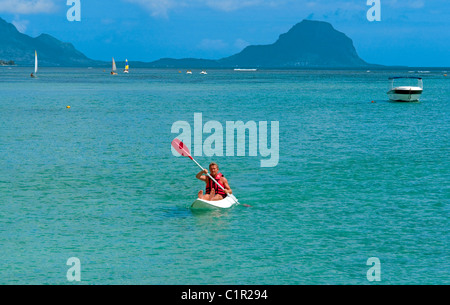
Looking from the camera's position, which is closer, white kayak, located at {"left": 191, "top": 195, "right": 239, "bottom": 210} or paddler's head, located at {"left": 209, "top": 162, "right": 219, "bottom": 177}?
paddler's head, located at {"left": 209, "top": 162, "right": 219, "bottom": 177}

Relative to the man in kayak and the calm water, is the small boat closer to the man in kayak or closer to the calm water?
the calm water

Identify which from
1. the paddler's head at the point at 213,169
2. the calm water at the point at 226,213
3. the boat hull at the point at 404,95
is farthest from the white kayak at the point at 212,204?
the boat hull at the point at 404,95

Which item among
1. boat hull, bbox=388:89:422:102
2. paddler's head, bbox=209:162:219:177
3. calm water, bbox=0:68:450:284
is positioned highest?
boat hull, bbox=388:89:422:102

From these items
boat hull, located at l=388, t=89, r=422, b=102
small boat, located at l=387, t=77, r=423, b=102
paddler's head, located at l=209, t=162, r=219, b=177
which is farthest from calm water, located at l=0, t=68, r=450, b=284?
boat hull, located at l=388, t=89, r=422, b=102

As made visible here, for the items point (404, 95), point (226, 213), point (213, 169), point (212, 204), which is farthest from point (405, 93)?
point (213, 169)

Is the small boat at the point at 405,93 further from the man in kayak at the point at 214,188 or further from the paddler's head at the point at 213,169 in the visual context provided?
the paddler's head at the point at 213,169

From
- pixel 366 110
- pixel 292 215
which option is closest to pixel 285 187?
pixel 292 215

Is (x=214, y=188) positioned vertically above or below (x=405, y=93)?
below

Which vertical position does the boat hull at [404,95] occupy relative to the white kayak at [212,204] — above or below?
above

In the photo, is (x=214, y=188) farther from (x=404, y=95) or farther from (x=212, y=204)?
(x=404, y=95)

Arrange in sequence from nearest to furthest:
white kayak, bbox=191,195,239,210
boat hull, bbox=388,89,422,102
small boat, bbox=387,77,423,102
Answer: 1. white kayak, bbox=191,195,239,210
2. small boat, bbox=387,77,423,102
3. boat hull, bbox=388,89,422,102

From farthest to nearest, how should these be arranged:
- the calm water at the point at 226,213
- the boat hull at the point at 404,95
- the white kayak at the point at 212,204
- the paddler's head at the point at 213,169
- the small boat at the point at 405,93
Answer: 1. the boat hull at the point at 404,95
2. the small boat at the point at 405,93
3. the white kayak at the point at 212,204
4. the paddler's head at the point at 213,169
5. the calm water at the point at 226,213
